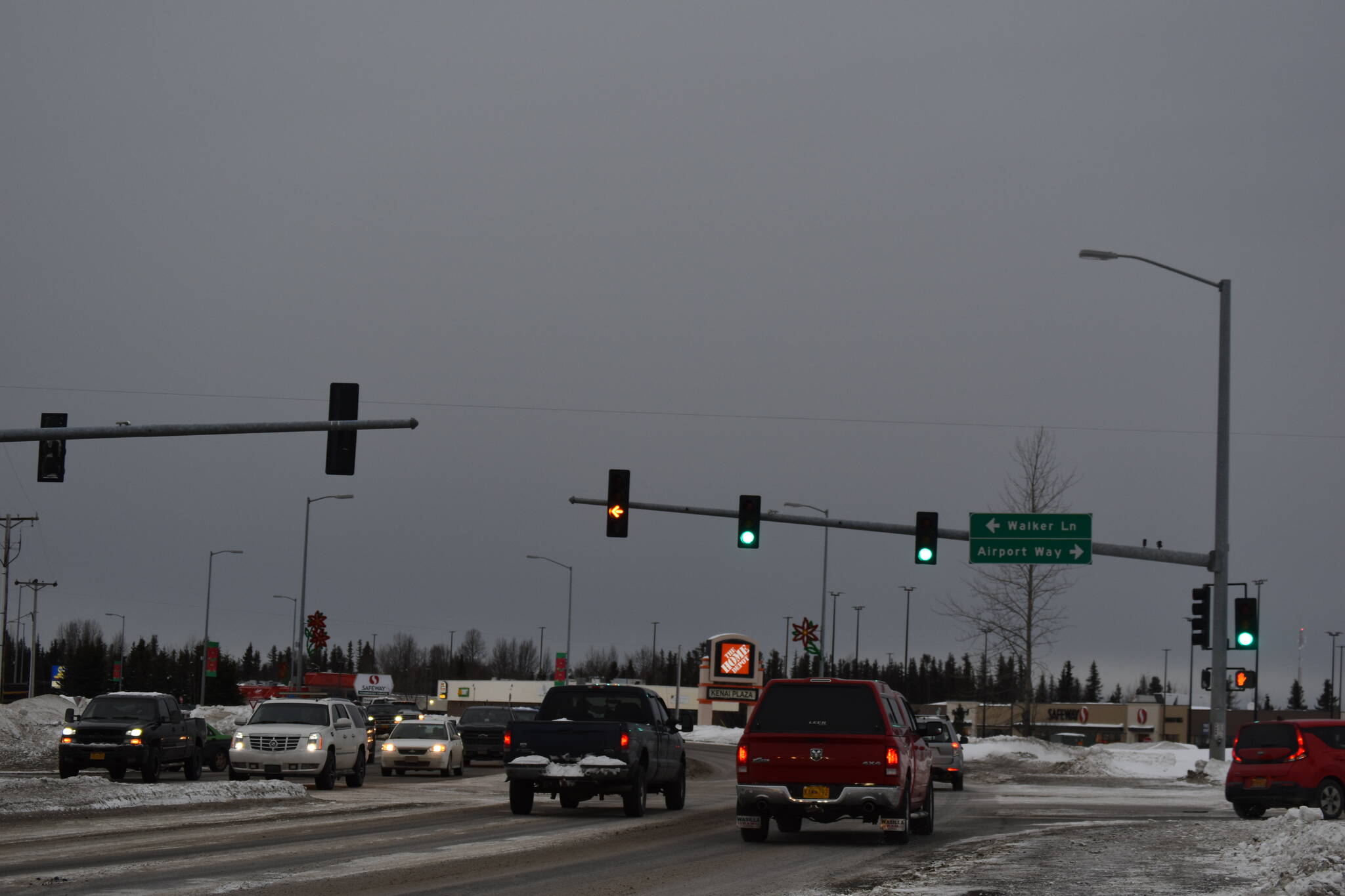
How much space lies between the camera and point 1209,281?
3659 cm

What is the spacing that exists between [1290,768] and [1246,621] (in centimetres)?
1258

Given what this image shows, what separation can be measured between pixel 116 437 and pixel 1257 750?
66.0 feet

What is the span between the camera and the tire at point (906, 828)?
19109 millimetres

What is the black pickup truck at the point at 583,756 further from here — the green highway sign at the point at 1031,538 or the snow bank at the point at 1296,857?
the green highway sign at the point at 1031,538

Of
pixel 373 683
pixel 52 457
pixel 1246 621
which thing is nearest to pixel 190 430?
pixel 52 457

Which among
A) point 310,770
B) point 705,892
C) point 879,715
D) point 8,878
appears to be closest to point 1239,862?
point 879,715

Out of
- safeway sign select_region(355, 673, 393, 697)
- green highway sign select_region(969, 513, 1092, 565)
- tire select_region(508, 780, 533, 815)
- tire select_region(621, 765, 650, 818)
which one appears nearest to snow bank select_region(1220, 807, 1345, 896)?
tire select_region(621, 765, 650, 818)

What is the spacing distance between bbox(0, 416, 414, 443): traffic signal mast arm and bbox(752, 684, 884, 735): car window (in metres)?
10.5

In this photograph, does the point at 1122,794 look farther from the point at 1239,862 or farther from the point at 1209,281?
the point at 1239,862

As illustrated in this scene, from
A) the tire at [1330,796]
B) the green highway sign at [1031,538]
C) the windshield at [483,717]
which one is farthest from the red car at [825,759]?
the windshield at [483,717]

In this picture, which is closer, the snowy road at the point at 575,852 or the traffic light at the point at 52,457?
the snowy road at the point at 575,852

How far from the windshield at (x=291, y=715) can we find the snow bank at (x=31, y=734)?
12.2m

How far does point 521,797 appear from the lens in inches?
946

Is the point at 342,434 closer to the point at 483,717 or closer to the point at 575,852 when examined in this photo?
the point at 575,852
